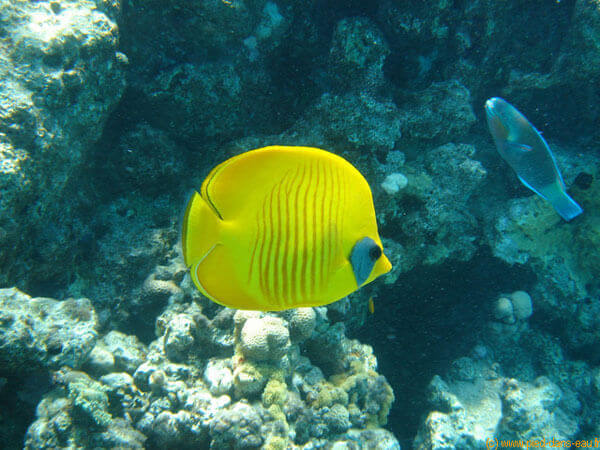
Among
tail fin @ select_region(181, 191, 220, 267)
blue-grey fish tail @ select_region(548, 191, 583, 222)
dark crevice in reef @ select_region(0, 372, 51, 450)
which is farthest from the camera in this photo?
blue-grey fish tail @ select_region(548, 191, 583, 222)

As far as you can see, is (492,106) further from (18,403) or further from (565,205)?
(18,403)

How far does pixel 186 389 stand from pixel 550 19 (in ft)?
25.6

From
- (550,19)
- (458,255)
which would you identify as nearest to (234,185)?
(458,255)

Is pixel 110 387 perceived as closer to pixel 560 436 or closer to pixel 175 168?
pixel 175 168

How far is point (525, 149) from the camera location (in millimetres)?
3424

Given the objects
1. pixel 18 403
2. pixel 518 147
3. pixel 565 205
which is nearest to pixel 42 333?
pixel 18 403

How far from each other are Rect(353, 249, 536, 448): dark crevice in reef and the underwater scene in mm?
42

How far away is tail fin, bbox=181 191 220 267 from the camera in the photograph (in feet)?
3.22

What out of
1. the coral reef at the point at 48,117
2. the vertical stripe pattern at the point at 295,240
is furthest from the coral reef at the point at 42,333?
the vertical stripe pattern at the point at 295,240

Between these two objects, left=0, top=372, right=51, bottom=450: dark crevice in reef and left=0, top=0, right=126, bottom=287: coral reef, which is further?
left=0, top=0, right=126, bottom=287: coral reef

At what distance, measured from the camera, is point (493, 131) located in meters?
3.53

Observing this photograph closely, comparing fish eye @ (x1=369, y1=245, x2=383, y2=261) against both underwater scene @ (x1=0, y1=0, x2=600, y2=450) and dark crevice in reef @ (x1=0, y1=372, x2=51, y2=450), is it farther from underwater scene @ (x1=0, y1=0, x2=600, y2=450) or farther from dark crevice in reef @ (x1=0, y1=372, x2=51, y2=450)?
dark crevice in reef @ (x1=0, y1=372, x2=51, y2=450)

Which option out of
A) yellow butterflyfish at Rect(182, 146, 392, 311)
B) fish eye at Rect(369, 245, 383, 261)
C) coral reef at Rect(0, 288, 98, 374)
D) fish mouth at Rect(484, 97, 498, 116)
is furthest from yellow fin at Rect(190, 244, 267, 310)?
fish mouth at Rect(484, 97, 498, 116)

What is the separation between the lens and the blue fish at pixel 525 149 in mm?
3342
